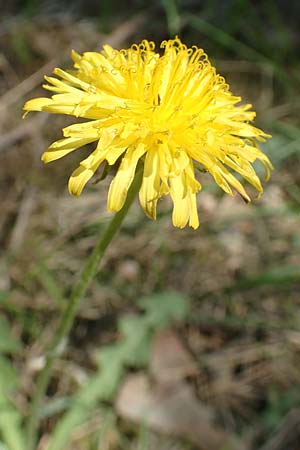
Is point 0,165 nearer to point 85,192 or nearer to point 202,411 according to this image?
point 85,192

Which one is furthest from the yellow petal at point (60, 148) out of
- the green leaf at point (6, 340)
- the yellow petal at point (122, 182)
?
the green leaf at point (6, 340)

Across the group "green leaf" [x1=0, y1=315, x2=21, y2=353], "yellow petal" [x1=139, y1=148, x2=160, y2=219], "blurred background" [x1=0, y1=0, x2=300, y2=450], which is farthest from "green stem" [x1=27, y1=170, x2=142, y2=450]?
"green leaf" [x1=0, y1=315, x2=21, y2=353]

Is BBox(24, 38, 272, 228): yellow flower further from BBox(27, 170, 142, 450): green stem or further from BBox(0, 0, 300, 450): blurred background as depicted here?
BBox(0, 0, 300, 450): blurred background

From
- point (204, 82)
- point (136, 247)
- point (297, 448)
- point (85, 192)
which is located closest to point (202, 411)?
point (297, 448)

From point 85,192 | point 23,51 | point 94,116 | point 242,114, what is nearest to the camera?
point 94,116

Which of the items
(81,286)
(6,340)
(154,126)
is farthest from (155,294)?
(154,126)

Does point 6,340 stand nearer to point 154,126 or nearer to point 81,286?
point 81,286
